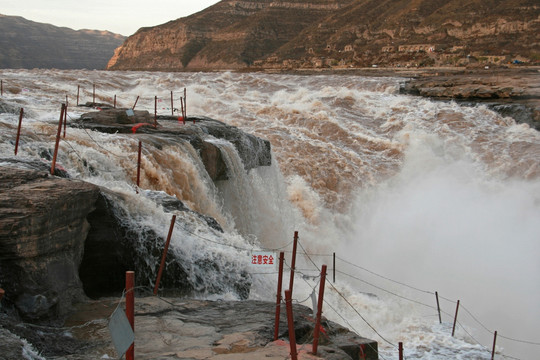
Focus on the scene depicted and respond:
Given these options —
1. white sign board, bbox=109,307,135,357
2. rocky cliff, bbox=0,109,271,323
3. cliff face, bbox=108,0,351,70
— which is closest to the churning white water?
rocky cliff, bbox=0,109,271,323

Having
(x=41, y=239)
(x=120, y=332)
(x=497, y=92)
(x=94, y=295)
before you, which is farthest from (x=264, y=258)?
(x=497, y=92)

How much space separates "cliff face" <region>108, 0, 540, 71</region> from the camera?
73.8 metres

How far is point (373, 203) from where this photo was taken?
2464cm

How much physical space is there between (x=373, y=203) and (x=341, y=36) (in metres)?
79.7

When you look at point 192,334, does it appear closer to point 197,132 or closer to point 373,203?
point 197,132

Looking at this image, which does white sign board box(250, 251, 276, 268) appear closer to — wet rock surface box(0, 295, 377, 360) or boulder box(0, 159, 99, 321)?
wet rock surface box(0, 295, 377, 360)

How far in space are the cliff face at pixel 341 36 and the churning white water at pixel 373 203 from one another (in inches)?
1585

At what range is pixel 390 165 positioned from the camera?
28203mm

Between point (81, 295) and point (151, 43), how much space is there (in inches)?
5316

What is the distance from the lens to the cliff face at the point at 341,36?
242ft

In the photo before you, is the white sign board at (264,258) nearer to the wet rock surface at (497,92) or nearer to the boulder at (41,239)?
the boulder at (41,239)

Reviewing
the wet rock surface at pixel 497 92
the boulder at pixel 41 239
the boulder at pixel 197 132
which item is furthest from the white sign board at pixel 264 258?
the wet rock surface at pixel 497 92

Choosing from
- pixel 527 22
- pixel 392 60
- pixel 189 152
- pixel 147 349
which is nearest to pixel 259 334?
pixel 147 349

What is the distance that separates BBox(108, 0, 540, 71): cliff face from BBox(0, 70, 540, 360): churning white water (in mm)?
40257
